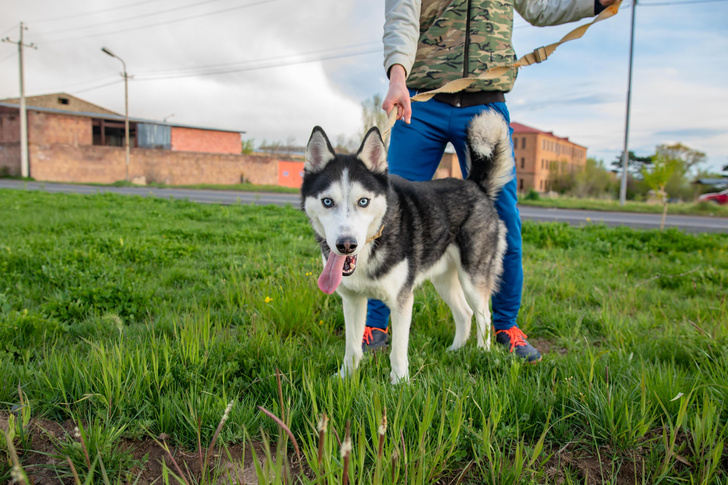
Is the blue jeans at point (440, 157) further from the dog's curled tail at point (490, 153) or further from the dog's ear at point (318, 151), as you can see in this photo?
the dog's ear at point (318, 151)

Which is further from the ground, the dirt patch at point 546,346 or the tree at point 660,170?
the tree at point 660,170

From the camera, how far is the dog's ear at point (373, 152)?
231 centimetres

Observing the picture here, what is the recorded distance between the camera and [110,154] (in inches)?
1272

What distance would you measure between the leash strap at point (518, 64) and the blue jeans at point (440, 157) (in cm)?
17

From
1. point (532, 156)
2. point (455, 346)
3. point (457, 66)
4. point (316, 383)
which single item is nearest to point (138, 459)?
point (316, 383)

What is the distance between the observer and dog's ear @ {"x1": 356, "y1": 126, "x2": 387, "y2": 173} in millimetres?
2311

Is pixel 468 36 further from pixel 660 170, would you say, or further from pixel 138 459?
pixel 660 170

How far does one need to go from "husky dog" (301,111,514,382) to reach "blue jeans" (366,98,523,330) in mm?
77

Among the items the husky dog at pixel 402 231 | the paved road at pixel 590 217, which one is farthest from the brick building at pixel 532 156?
the husky dog at pixel 402 231

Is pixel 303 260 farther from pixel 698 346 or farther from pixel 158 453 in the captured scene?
pixel 698 346

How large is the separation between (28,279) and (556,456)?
13.9 feet

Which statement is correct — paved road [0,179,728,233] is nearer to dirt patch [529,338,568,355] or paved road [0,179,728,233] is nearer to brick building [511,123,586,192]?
dirt patch [529,338,568,355]

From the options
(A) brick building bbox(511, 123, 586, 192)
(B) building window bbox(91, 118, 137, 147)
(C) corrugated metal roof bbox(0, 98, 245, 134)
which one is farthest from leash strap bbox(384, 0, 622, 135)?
(A) brick building bbox(511, 123, 586, 192)

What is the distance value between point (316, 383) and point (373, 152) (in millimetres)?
1234
